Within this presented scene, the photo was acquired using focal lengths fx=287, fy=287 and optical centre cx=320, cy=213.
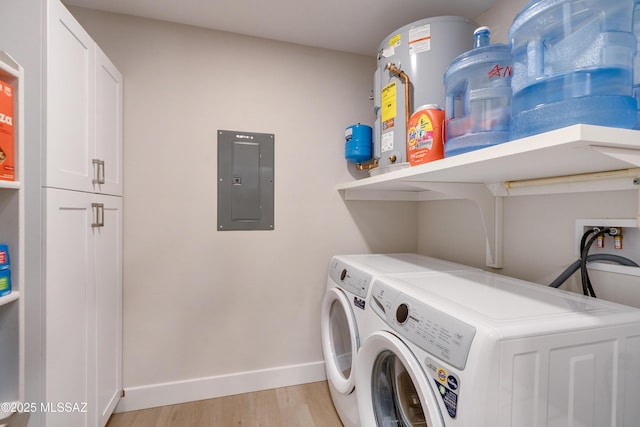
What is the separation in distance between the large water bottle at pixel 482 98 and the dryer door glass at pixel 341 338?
1.04 meters

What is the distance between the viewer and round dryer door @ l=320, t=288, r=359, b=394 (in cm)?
144

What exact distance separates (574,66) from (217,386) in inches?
87.7

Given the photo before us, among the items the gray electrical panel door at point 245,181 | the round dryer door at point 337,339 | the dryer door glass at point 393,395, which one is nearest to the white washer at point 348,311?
the round dryer door at point 337,339

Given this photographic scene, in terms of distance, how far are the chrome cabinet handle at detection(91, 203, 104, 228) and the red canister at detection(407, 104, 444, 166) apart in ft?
4.77


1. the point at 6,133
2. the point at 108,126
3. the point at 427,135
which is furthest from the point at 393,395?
the point at 108,126

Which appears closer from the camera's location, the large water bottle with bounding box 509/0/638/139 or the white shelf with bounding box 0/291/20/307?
the large water bottle with bounding box 509/0/638/139

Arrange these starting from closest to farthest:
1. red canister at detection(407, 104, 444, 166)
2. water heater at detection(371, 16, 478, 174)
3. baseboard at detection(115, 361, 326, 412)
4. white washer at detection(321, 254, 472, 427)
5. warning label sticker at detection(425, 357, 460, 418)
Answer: warning label sticker at detection(425, 357, 460, 418) → red canister at detection(407, 104, 444, 166) → white washer at detection(321, 254, 472, 427) → water heater at detection(371, 16, 478, 174) → baseboard at detection(115, 361, 326, 412)

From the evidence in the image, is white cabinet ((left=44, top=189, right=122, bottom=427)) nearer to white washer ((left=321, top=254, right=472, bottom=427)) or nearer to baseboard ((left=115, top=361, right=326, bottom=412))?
baseboard ((left=115, top=361, right=326, bottom=412))

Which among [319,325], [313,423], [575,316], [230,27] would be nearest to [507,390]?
[575,316]

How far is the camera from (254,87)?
188 centimetres

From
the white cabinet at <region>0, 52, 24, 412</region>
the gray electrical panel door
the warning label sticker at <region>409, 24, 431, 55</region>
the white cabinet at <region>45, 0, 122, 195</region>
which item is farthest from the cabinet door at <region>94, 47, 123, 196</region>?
the warning label sticker at <region>409, 24, 431, 55</region>

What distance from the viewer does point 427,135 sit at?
119 centimetres

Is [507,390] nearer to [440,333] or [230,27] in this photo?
[440,333]

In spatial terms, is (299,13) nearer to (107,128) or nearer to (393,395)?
(107,128)
